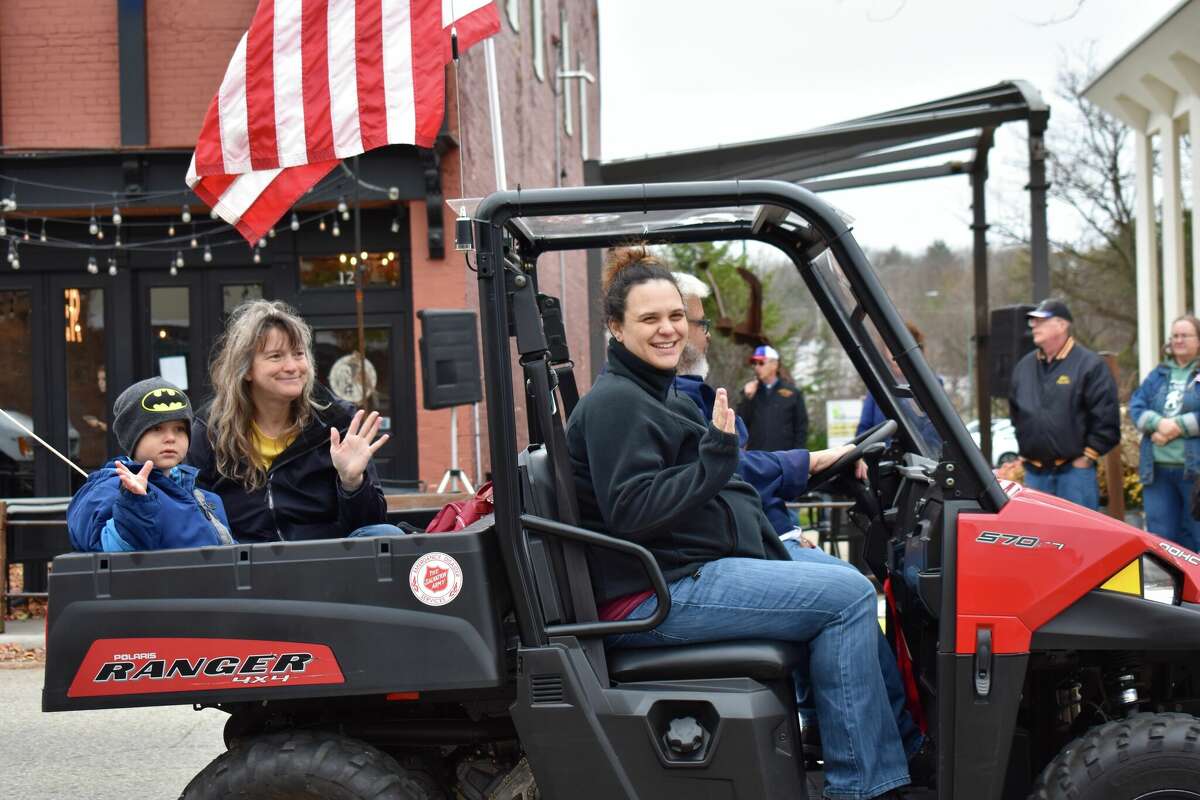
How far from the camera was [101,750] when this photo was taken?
5805 mm

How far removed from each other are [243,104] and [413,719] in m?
4.83

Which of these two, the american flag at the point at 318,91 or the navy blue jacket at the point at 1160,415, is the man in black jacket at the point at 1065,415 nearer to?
the navy blue jacket at the point at 1160,415

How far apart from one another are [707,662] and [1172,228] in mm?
15598

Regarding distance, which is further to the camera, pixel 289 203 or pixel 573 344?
pixel 573 344

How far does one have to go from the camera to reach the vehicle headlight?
3016 mm

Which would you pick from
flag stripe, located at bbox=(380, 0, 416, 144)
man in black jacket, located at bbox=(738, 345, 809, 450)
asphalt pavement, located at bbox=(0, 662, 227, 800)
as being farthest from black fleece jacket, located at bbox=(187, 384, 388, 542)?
man in black jacket, located at bbox=(738, 345, 809, 450)

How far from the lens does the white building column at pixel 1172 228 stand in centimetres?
1641

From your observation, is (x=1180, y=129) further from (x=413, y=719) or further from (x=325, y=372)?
(x=413, y=719)

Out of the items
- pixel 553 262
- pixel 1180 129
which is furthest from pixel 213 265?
pixel 1180 129

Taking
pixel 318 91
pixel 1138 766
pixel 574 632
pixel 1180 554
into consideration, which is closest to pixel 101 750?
pixel 574 632

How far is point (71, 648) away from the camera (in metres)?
3.09

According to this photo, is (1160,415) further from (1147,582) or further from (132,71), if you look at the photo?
(132,71)

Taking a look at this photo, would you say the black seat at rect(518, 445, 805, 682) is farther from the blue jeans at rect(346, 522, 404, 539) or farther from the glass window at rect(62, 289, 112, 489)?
the glass window at rect(62, 289, 112, 489)

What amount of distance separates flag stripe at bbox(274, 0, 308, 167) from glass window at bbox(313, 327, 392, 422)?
520 cm
